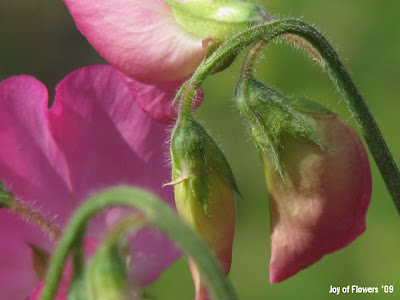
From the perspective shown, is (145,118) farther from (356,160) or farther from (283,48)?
(283,48)

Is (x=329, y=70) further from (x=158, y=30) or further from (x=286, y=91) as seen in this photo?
(x=286, y=91)

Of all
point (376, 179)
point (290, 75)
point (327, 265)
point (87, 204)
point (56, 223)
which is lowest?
point (327, 265)

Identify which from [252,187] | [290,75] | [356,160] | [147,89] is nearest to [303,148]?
[356,160]

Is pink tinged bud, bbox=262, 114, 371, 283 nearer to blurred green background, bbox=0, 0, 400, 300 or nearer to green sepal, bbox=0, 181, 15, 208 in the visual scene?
green sepal, bbox=0, 181, 15, 208

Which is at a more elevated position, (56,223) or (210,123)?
(56,223)

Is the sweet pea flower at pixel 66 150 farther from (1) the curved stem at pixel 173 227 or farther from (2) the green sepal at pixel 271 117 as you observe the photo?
(1) the curved stem at pixel 173 227

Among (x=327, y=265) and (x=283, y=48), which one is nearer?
(x=327, y=265)

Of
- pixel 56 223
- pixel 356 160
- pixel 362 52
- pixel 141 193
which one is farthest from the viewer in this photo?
pixel 362 52
